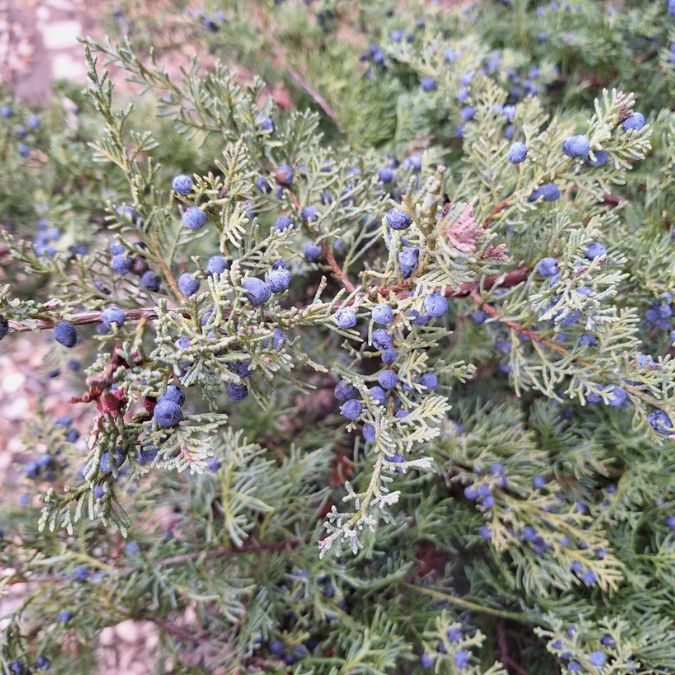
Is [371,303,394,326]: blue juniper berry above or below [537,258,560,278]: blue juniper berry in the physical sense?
below

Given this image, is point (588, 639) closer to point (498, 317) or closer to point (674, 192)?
point (498, 317)

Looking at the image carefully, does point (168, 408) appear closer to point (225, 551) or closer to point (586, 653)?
point (225, 551)

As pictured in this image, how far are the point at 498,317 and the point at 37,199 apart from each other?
1307 mm

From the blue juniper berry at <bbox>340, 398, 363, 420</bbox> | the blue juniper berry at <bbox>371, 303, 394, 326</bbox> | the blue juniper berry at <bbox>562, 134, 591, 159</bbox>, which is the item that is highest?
the blue juniper berry at <bbox>562, 134, 591, 159</bbox>

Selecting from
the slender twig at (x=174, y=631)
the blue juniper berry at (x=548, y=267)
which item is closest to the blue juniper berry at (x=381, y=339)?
the blue juniper berry at (x=548, y=267)

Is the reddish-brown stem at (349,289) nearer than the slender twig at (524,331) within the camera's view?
Yes

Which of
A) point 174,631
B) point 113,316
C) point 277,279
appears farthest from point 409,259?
point 174,631

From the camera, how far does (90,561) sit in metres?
1.29

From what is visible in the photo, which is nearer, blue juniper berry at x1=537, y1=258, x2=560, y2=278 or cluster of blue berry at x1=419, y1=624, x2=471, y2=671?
blue juniper berry at x1=537, y1=258, x2=560, y2=278

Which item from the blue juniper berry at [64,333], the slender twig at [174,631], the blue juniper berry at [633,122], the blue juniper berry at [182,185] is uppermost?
the blue juniper berry at [633,122]

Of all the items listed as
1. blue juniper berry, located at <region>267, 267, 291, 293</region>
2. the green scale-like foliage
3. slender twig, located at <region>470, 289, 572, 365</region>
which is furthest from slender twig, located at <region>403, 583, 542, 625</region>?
blue juniper berry, located at <region>267, 267, 291, 293</region>

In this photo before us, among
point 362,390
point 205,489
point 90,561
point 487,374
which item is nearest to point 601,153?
point 362,390

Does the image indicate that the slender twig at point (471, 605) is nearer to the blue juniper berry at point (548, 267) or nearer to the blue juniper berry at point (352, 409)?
the blue juniper berry at point (352, 409)

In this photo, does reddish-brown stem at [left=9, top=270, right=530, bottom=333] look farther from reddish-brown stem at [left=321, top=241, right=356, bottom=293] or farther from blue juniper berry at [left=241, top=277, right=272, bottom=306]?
blue juniper berry at [left=241, top=277, right=272, bottom=306]
